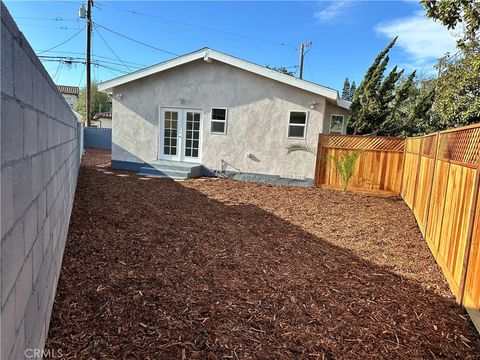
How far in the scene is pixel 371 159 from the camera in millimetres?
10398

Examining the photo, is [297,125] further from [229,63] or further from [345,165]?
[229,63]

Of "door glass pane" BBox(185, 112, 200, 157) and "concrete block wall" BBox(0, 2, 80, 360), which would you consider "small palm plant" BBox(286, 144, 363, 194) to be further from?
"concrete block wall" BBox(0, 2, 80, 360)

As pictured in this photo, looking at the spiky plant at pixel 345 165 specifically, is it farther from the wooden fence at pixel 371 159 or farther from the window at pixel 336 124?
the window at pixel 336 124

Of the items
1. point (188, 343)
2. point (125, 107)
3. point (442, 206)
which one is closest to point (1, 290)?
point (188, 343)

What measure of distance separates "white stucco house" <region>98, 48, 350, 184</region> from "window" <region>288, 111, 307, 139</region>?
0.03m

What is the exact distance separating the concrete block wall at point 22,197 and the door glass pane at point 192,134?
10.1m

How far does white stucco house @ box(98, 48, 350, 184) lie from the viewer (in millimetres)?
11102

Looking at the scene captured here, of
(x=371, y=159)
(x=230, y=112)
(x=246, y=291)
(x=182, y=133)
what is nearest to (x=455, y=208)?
(x=246, y=291)

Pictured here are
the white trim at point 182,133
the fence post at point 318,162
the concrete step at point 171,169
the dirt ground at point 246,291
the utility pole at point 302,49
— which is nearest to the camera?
the dirt ground at point 246,291

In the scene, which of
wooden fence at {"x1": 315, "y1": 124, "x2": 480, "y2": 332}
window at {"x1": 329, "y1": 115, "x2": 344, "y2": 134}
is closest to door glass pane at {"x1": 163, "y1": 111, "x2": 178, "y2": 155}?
window at {"x1": 329, "y1": 115, "x2": 344, "y2": 134}

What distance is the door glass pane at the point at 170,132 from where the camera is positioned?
12477mm

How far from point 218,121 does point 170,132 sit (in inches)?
81.2

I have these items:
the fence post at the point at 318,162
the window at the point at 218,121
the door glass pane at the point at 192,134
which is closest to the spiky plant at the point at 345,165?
the fence post at the point at 318,162

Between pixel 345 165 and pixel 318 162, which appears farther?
pixel 318 162
